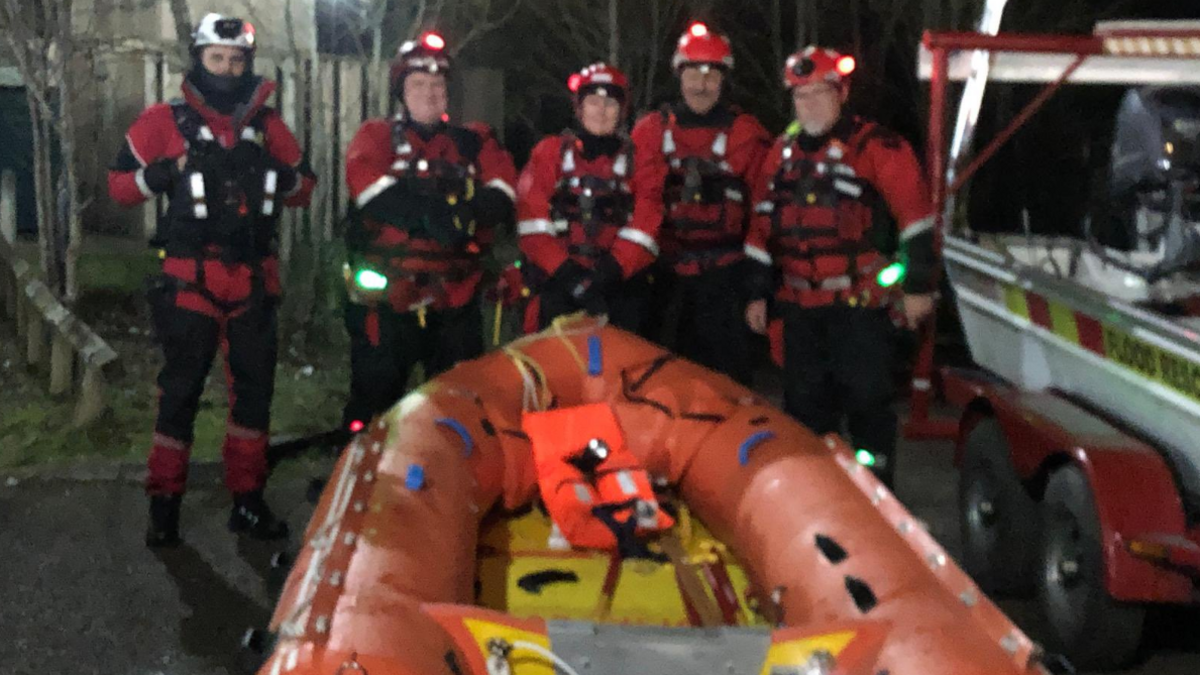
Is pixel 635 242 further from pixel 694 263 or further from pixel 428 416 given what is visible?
pixel 428 416

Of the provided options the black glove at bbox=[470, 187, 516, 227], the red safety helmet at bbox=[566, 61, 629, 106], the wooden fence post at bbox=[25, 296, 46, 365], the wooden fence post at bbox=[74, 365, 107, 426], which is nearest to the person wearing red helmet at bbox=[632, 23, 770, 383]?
the red safety helmet at bbox=[566, 61, 629, 106]

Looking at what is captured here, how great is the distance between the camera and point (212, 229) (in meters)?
4.18

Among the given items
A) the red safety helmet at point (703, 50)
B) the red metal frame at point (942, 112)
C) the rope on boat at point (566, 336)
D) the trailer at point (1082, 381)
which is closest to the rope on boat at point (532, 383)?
the rope on boat at point (566, 336)

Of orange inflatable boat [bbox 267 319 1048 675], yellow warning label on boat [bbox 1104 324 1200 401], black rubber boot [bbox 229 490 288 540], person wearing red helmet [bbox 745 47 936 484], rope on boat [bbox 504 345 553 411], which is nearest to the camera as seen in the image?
orange inflatable boat [bbox 267 319 1048 675]

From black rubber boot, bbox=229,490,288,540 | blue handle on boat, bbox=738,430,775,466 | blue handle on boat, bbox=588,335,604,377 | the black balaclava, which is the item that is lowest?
black rubber boot, bbox=229,490,288,540

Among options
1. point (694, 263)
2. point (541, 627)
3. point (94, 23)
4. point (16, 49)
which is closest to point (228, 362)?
point (694, 263)

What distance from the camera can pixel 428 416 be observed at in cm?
371

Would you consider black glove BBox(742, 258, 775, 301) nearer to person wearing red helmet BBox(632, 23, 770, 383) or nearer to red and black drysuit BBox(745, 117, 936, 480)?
red and black drysuit BBox(745, 117, 936, 480)

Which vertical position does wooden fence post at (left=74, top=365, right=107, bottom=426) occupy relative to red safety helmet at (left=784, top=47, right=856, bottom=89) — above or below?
below

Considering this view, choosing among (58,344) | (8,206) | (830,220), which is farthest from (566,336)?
(8,206)

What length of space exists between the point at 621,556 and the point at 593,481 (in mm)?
323

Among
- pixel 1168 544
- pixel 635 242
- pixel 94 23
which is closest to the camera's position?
pixel 1168 544

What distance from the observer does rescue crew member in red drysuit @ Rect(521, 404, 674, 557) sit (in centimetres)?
378

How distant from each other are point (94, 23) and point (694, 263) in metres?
5.27
